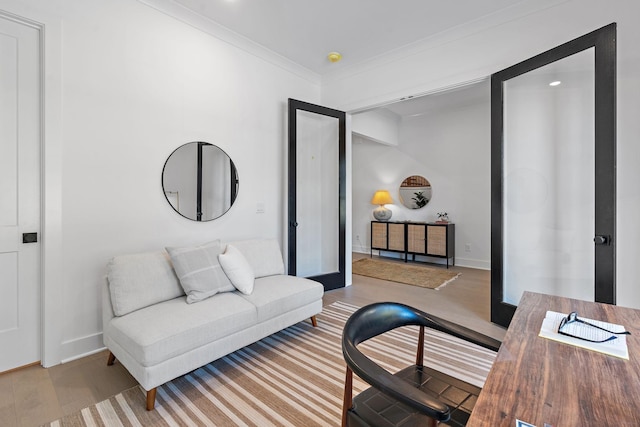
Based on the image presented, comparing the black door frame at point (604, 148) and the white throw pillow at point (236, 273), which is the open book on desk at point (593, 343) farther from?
the white throw pillow at point (236, 273)

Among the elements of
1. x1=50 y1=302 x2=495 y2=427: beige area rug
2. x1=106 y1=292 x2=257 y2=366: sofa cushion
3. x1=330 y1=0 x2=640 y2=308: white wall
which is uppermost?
x1=330 y1=0 x2=640 y2=308: white wall

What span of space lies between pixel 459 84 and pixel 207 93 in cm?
252

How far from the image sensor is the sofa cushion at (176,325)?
171cm

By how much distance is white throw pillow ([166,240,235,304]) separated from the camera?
2238mm

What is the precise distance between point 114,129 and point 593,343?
3.07m

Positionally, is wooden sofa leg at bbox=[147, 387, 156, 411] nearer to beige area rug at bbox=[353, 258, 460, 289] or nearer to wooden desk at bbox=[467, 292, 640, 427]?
wooden desk at bbox=[467, 292, 640, 427]

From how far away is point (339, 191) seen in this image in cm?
405

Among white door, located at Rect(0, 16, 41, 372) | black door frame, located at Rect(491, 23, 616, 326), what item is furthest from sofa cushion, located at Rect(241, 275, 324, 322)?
black door frame, located at Rect(491, 23, 616, 326)

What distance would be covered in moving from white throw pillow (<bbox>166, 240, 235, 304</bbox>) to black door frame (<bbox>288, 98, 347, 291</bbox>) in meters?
1.25

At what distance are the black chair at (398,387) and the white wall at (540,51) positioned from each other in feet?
A: 6.47

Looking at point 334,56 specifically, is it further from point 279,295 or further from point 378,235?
point 378,235

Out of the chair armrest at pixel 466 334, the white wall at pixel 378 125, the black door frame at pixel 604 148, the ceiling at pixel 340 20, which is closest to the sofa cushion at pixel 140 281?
the chair armrest at pixel 466 334

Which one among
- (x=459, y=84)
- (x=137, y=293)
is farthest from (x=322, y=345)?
(x=459, y=84)

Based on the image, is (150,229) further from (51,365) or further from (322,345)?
(322,345)
